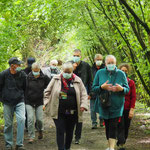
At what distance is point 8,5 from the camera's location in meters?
9.63

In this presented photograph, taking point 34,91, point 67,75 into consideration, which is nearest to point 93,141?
point 34,91

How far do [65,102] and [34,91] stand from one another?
2606 millimetres

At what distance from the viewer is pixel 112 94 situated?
22.1 feet

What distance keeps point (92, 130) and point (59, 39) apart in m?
15.0

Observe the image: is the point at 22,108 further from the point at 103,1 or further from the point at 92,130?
the point at 103,1

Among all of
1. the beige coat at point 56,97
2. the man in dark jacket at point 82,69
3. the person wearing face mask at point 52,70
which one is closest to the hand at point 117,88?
the beige coat at point 56,97

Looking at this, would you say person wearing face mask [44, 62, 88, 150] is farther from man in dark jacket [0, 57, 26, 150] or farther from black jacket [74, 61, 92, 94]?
black jacket [74, 61, 92, 94]

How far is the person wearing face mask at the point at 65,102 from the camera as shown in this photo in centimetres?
638

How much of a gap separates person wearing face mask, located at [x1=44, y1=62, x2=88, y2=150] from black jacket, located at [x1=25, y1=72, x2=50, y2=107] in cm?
230

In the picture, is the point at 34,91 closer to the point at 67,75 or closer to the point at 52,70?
the point at 52,70

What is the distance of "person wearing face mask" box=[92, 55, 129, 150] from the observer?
6688 millimetres

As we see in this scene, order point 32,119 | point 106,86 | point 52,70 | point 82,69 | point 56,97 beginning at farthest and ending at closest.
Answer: point 52,70
point 82,69
point 32,119
point 106,86
point 56,97

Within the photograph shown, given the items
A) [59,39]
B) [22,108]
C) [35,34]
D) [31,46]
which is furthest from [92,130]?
[59,39]

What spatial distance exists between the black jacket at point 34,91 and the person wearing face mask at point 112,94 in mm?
2431
